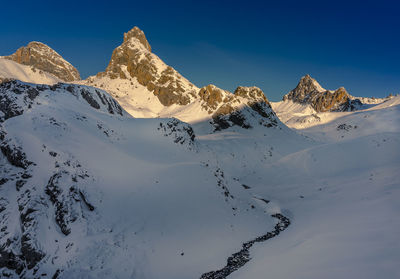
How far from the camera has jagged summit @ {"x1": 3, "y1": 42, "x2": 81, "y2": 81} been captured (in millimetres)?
135000

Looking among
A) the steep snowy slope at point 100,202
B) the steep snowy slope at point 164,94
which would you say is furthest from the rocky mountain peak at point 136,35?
the steep snowy slope at point 100,202

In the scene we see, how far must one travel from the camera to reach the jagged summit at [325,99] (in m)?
138

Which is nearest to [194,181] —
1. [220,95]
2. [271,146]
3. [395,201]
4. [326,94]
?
[395,201]

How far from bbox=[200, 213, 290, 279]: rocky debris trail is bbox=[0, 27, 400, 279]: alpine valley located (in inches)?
5.1

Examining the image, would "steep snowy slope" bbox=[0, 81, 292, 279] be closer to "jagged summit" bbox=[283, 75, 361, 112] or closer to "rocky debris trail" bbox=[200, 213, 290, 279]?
"rocky debris trail" bbox=[200, 213, 290, 279]

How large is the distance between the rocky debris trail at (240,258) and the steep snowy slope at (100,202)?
22.2 inches

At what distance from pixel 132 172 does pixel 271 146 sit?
40.0 metres

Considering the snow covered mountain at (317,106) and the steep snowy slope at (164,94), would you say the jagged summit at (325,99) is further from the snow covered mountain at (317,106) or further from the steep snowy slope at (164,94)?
the steep snowy slope at (164,94)

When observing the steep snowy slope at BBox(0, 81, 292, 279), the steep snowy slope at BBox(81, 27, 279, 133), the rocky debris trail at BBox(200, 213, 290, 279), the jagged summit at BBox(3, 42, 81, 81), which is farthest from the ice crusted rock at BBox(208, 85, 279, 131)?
the jagged summit at BBox(3, 42, 81, 81)

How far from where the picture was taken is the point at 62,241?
12.9m

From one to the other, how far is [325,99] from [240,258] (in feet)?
582

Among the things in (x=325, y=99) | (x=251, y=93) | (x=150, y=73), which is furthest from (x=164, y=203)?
(x=325, y=99)

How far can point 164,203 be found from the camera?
19109 millimetres

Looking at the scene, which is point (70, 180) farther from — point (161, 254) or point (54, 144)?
point (161, 254)
